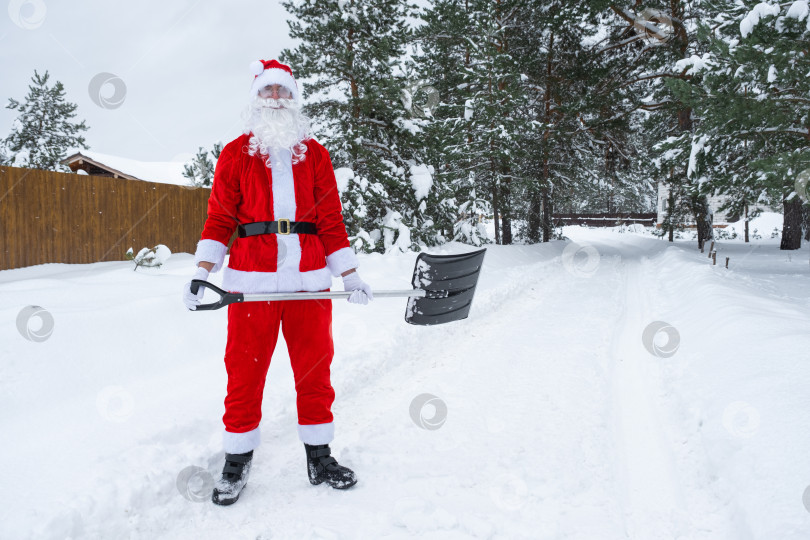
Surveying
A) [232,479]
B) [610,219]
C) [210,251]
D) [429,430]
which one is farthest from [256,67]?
[610,219]

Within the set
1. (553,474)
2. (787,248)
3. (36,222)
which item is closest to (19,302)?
(553,474)

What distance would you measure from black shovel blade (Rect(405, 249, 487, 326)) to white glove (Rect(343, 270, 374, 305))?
1.65ft

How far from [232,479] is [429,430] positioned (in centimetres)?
128

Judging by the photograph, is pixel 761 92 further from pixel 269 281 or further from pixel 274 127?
pixel 269 281

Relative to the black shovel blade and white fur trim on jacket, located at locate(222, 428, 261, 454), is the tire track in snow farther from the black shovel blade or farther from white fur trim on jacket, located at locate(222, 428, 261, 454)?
white fur trim on jacket, located at locate(222, 428, 261, 454)

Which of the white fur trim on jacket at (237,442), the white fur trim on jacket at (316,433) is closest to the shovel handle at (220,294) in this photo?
the white fur trim on jacket at (237,442)

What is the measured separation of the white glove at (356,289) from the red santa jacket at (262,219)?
0.15 m

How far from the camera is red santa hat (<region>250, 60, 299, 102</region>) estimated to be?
8.52 ft

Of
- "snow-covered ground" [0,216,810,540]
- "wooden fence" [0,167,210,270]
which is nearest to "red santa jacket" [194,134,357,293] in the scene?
"snow-covered ground" [0,216,810,540]

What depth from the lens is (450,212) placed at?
13.5 meters

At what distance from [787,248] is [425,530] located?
19641 mm

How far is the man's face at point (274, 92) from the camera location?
2.62 meters

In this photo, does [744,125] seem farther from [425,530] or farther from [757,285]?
[425,530]

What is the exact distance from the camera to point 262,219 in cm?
249
